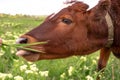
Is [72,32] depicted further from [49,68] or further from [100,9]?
[49,68]

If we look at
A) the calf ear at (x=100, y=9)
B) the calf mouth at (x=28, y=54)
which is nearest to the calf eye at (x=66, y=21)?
the calf ear at (x=100, y=9)

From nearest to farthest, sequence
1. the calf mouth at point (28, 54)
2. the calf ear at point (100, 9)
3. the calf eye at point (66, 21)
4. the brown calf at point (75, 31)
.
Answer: the calf mouth at point (28, 54)
the brown calf at point (75, 31)
the calf eye at point (66, 21)
the calf ear at point (100, 9)

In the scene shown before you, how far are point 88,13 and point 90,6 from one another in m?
0.10

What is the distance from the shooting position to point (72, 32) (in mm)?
5277

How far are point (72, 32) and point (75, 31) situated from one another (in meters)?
0.04

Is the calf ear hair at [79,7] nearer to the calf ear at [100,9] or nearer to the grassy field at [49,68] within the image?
the calf ear at [100,9]

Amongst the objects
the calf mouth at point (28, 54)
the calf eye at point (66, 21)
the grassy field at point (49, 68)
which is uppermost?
the calf eye at point (66, 21)

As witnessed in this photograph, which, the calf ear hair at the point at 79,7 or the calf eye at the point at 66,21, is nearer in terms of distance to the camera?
the calf eye at the point at 66,21

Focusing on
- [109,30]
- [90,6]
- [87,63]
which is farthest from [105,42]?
[87,63]

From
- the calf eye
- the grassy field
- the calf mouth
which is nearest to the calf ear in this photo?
the calf eye

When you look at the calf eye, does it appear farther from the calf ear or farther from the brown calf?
the calf ear

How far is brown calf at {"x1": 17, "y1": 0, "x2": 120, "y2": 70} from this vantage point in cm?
504

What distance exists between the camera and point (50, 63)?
7617 mm

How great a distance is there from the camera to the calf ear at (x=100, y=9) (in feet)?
17.4
